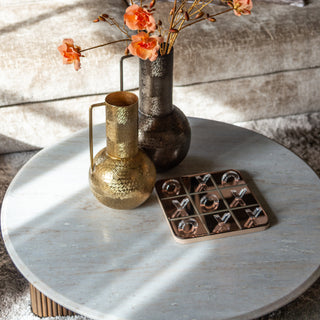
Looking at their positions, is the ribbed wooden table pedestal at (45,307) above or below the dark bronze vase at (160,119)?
below

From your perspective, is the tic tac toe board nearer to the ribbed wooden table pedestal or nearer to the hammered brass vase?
the hammered brass vase

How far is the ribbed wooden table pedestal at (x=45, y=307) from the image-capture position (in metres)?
1.17

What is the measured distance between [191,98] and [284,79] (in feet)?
1.16

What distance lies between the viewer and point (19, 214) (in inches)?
40.4

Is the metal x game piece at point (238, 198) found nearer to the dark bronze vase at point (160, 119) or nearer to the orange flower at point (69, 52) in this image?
the dark bronze vase at point (160, 119)

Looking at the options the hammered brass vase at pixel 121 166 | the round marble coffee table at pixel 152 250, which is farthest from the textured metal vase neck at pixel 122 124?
the round marble coffee table at pixel 152 250

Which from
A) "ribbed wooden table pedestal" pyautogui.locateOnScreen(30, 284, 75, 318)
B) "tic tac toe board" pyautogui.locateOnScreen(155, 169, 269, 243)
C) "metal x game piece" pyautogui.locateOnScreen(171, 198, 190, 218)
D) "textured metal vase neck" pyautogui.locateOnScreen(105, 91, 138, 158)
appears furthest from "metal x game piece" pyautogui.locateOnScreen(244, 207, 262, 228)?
"ribbed wooden table pedestal" pyautogui.locateOnScreen(30, 284, 75, 318)

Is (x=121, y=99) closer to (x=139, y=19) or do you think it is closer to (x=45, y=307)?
(x=139, y=19)

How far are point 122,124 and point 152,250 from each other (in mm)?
240

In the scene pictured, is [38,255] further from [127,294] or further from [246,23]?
[246,23]

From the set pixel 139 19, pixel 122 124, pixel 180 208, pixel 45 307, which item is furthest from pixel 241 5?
pixel 45 307

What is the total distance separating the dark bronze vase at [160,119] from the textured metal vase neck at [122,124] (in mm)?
68

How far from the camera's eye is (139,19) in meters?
0.89

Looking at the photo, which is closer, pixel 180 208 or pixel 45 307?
pixel 180 208
